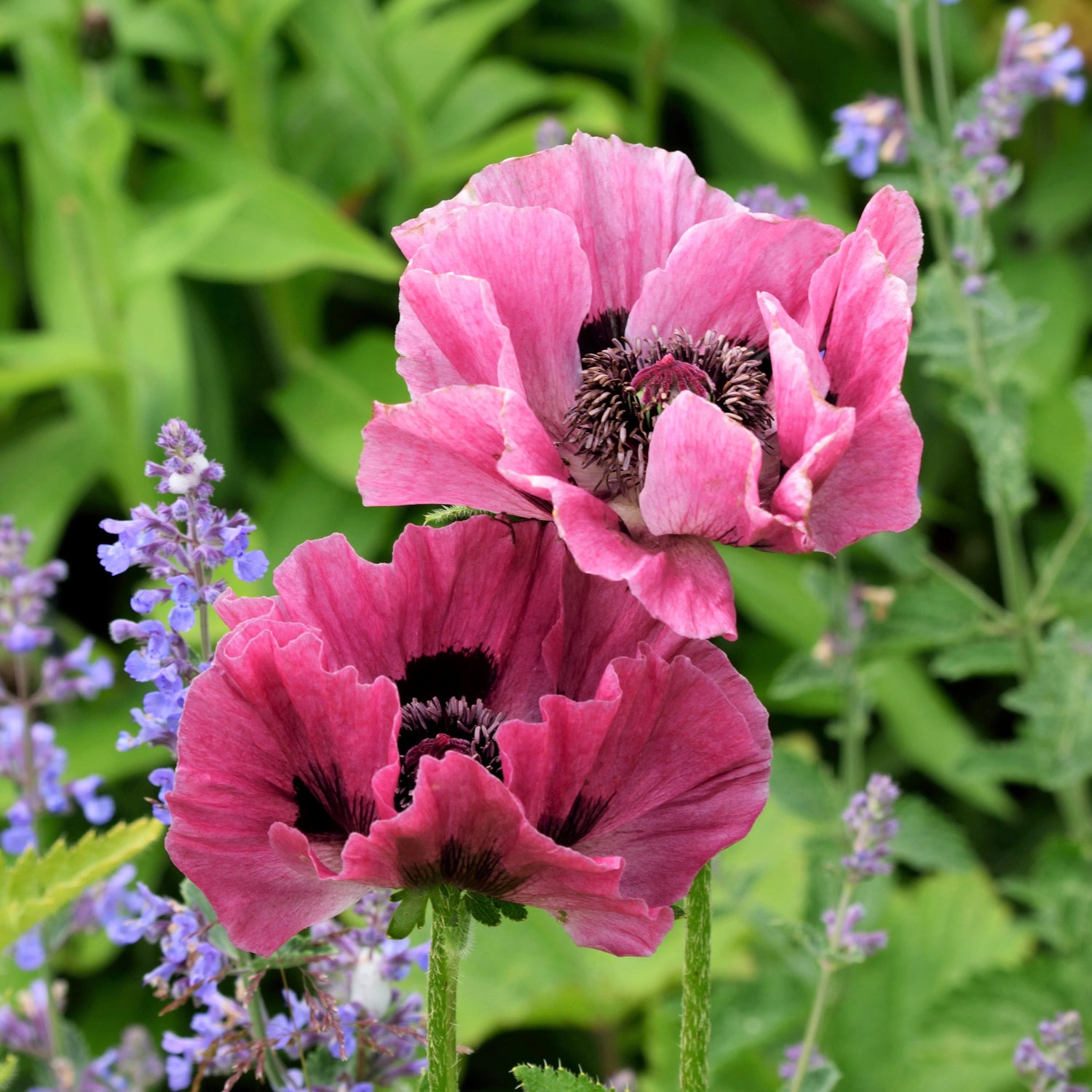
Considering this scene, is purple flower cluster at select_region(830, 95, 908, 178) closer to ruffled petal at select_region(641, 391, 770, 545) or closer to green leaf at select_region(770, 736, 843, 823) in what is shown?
green leaf at select_region(770, 736, 843, 823)

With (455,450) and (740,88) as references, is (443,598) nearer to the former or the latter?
(455,450)

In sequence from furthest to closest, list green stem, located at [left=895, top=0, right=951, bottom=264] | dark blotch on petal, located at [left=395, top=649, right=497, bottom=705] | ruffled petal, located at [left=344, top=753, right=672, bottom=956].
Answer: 1. green stem, located at [left=895, top=0, right=951, bottom=264]
2. dark blotch on petal, located at [left=395, top=649, right=497, bottom=705]
3. ruffled petal, located at [left=344, top=753, right=672, bottom=956]

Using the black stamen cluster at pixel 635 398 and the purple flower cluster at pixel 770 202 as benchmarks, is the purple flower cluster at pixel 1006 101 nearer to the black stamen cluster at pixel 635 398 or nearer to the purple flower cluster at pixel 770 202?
the purple flower cluster at pixel 770 202

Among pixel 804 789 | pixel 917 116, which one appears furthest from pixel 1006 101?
pixel 804 789

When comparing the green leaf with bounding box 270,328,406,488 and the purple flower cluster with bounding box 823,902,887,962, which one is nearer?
the purple flower cluster with bounding box 823,902,887,962

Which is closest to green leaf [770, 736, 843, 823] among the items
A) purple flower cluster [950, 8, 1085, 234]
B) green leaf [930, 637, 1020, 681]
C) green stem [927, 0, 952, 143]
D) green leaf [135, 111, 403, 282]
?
green leaf [930, 637, 1020, 681]
